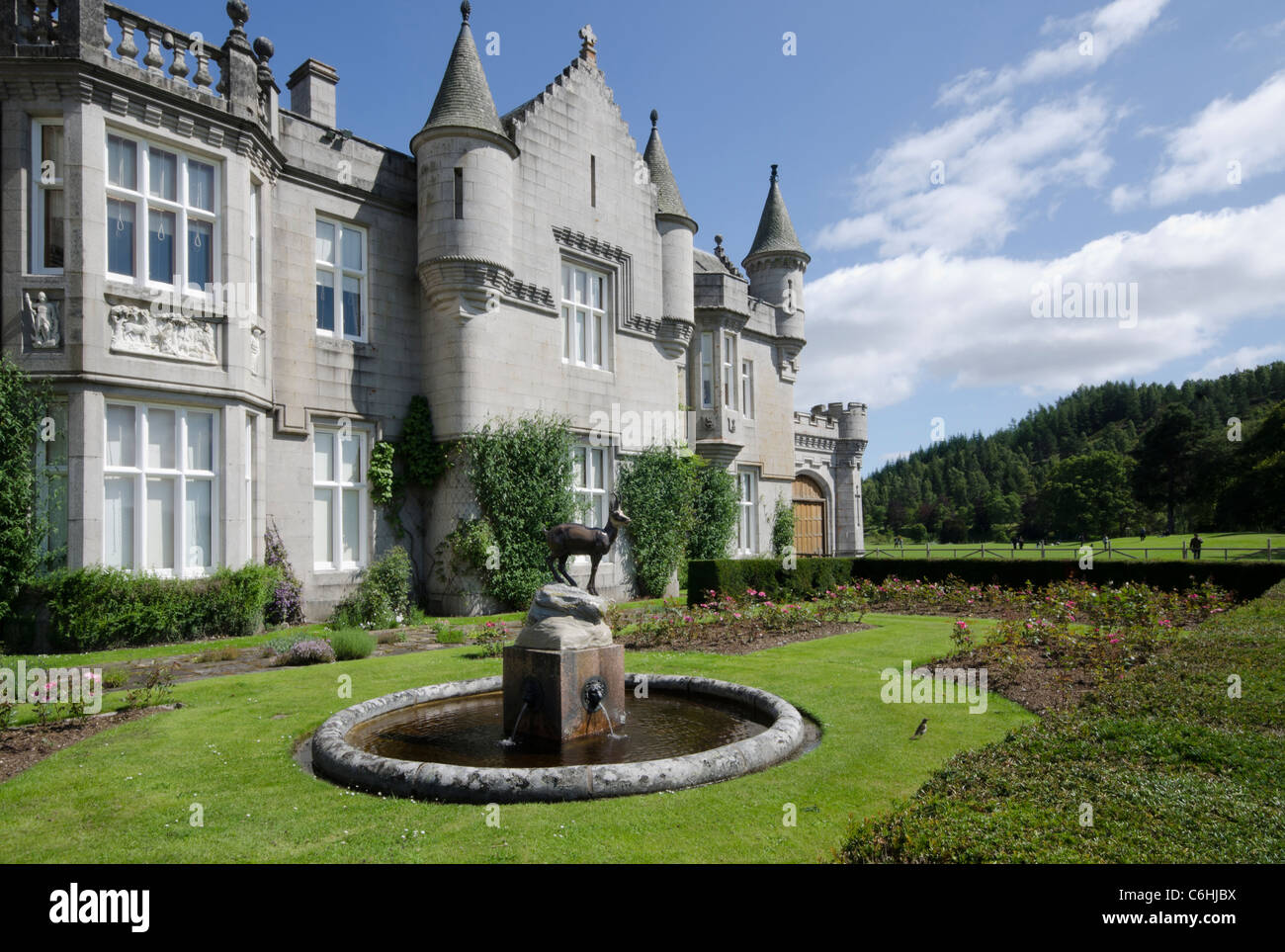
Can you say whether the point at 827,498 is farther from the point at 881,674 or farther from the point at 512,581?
the point at 881,674

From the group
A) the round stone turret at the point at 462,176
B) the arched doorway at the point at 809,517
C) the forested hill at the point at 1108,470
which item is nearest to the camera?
the round stone turret at the point at 462,176

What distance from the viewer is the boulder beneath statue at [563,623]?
7.19 metres

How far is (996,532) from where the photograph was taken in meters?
96.6

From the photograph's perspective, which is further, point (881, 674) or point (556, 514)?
point (556, 514)

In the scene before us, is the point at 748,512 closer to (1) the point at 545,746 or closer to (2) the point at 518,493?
(2) the point at 518,493

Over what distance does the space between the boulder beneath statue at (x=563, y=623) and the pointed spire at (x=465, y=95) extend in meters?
13.5

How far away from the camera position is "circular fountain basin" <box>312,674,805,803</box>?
5.59 metres

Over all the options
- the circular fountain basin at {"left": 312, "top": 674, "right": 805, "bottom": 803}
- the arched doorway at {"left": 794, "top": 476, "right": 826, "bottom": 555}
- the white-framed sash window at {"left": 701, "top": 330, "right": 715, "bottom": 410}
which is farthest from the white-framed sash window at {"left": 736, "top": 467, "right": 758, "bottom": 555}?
the circular fountain basin at {"left": 312, "top": 674, "right": 805, "bottom": 803}

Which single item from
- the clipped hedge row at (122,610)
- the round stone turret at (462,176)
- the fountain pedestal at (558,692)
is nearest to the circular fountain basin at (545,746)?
the fountain pedestal at (558,692)

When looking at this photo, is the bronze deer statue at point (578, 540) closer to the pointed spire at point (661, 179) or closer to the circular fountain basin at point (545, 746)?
the circular fountain basin at point (545, 746)

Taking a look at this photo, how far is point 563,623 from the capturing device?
7309 mm

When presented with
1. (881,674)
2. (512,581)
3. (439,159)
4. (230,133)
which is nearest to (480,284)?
(439,159)

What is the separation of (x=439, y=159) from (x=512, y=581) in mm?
9734
